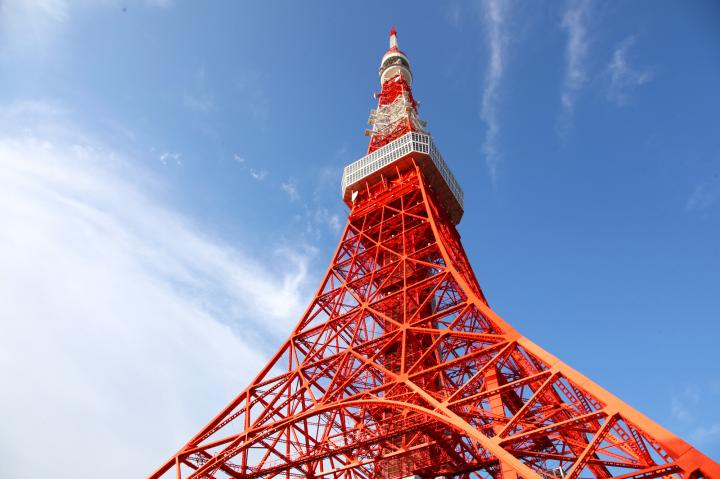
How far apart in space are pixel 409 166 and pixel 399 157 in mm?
583

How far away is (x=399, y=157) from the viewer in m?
22.5

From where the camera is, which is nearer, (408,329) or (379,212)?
(408,329)

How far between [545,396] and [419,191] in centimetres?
1052

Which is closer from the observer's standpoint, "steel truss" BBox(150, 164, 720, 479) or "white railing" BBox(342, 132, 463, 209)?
"steel truss" BBox(150, 164, 720, 479)

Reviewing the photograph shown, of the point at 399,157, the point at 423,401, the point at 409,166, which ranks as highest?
the point at 399,157

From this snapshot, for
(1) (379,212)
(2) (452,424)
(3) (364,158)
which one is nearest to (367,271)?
(1) (379,212)

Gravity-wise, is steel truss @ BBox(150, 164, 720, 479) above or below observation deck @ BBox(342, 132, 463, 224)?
below

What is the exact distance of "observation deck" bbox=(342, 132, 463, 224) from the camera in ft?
→ 73.4

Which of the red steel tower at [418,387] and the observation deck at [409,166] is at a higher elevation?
the observation deck at [409,166]

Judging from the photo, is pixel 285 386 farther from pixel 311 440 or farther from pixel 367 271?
pixel 367 271

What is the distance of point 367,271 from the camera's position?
19875mm

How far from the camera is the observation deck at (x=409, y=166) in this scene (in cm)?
2238

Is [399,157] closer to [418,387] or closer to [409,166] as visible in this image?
[409,166]

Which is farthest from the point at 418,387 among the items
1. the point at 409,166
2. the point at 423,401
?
the point at 409,166
